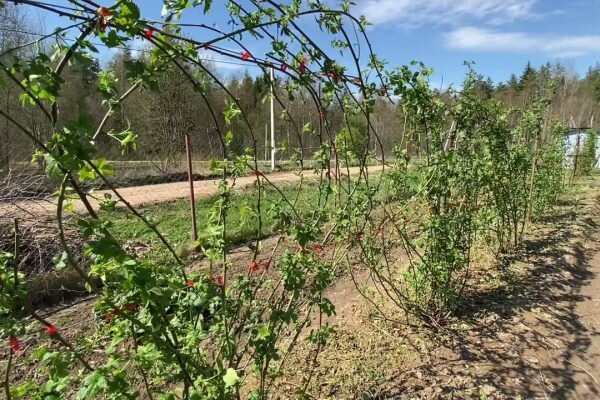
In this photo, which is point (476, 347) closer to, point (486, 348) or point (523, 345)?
point (486, 348)

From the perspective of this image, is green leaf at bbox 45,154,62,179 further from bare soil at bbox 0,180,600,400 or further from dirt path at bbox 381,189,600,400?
dirt path at bbox 381,189,600,400

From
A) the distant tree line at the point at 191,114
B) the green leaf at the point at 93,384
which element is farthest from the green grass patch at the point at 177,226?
the green leaf at the point at 93,384

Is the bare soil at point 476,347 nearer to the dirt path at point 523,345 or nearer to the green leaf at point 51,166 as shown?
the dirt path at point 523,345

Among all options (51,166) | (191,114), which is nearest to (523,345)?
(51,166)

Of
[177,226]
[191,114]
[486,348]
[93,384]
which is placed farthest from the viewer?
[191,114]

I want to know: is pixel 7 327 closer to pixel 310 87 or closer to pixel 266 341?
pixel 266 341

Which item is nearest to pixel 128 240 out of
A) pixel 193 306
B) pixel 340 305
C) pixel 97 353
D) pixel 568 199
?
pixel 97 353

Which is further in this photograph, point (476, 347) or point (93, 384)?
point (476, 347)

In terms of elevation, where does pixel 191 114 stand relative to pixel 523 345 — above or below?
above

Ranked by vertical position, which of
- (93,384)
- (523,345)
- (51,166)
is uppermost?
(51,166)

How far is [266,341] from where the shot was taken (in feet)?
5.89

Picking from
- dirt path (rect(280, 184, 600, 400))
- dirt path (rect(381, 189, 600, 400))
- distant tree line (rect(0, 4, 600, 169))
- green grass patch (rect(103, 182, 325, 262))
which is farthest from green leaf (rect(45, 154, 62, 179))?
green grass patch (rect(103, 182, 325, 262))

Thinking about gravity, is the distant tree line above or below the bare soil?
above


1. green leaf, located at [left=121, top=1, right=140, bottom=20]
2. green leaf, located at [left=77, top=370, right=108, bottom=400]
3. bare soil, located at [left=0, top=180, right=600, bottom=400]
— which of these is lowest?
bare soil, located at [left=0, top=180, right=600, bottom=400]
